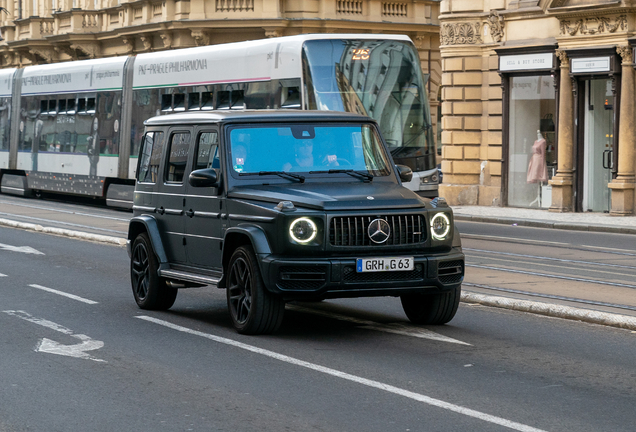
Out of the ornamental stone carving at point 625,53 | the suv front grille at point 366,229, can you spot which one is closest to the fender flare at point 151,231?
the suv front grille at point 366,229

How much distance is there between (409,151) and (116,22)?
26638 millimetres

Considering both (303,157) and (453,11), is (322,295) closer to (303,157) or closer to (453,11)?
(303,157)

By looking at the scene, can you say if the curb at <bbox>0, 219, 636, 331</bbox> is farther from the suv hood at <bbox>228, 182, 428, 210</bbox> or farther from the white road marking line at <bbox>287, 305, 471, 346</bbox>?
the suv hood at <bbox>228, 182, 428, 210</bbox>

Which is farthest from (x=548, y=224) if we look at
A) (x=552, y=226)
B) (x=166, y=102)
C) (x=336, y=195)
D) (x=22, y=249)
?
(x=336, y=195)

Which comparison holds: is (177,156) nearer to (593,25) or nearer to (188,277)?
(188,277)

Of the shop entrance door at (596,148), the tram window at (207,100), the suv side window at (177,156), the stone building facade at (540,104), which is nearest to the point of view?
the suv side window at (177,156)

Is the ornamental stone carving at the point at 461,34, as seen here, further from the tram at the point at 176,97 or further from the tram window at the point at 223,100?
the tram window at the point at 223,100

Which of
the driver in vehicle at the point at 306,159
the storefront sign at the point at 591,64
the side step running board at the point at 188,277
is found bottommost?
the side step running board at the point at 188,277

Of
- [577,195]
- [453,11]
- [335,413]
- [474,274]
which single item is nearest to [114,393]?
[335,413]

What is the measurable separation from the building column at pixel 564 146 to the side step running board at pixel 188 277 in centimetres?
1770

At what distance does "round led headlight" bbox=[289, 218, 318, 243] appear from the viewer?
877 centimetres

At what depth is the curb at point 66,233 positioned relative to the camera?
60.5ft

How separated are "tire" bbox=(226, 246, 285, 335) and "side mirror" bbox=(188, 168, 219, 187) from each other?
695mm

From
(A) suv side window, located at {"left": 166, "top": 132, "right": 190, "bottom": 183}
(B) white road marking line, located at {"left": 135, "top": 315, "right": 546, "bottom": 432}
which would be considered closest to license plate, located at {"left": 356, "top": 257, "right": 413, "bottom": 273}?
(B) white road marking line, located at {"left": 135, "top": 315, "right": 546, "bottom": 432}
